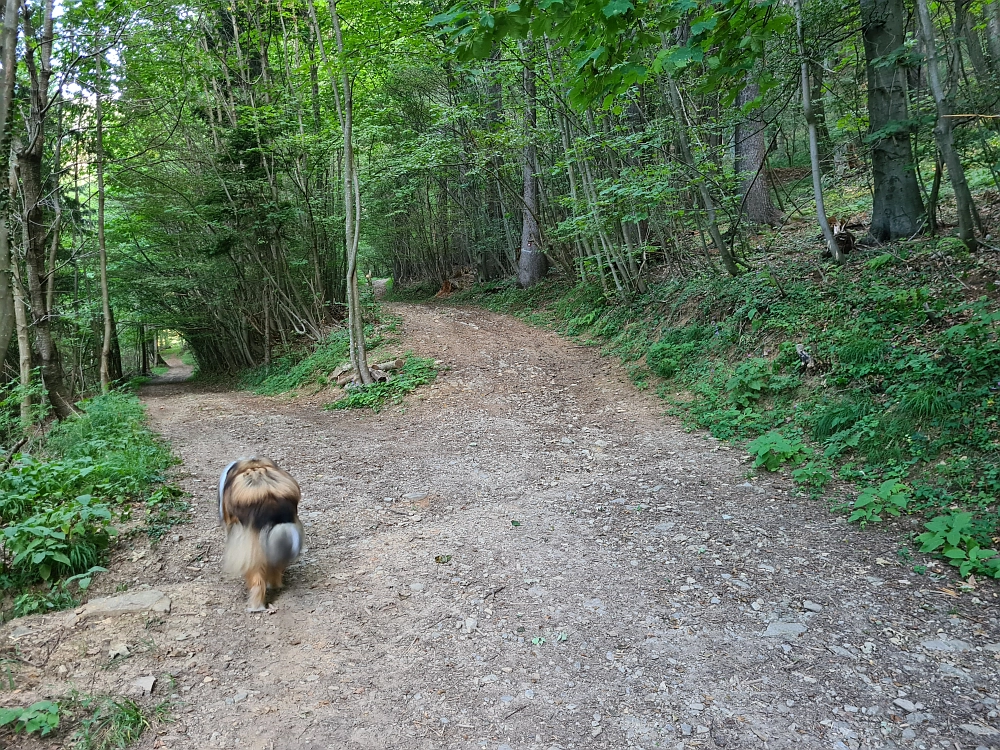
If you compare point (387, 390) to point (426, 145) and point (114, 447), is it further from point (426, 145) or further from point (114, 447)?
point (426, 145)

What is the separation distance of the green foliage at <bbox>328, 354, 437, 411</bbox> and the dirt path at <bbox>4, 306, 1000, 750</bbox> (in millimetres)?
3498

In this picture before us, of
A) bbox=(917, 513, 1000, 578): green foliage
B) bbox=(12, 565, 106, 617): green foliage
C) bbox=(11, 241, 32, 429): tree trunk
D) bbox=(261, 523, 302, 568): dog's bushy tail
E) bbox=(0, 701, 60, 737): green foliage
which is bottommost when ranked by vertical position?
bbox=(12, 565, 106, 617): green foliage

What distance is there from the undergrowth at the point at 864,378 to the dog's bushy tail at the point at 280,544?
3.73 m

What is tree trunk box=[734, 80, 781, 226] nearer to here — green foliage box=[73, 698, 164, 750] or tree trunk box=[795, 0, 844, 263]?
tree trunk box=[795, 0, 844, 263]

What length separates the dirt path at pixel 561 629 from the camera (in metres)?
2.32

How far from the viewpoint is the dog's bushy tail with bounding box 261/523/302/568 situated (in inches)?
125

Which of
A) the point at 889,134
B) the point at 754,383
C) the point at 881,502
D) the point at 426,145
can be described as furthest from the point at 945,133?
the point at 426,145

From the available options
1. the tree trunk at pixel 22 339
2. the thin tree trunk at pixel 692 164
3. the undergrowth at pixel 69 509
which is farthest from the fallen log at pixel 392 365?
the thin tree trunk at pixel 692 164

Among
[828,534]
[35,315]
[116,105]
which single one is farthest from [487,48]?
[116,105]

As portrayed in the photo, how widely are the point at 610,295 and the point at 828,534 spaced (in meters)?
7.84

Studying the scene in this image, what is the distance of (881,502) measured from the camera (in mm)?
3787

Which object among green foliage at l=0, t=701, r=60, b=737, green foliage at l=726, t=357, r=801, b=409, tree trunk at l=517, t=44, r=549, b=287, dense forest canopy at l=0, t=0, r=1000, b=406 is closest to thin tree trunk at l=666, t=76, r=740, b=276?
dense forest canopy at l=0, t=0, r=1000, b=406

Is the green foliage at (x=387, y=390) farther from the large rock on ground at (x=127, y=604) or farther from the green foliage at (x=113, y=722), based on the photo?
the green foliage at (x=113, y=722)

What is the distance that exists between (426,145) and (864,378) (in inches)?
407
